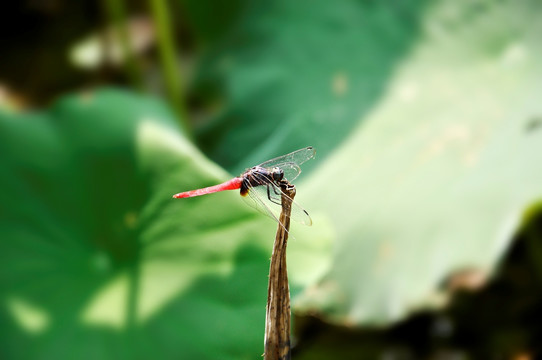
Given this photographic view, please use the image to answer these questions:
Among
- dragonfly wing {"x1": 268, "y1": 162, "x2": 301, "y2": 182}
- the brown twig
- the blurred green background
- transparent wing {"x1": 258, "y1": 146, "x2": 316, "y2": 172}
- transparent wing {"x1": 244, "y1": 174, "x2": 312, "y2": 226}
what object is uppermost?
the blurred green background

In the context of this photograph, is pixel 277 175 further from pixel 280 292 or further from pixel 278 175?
pixel 280 292

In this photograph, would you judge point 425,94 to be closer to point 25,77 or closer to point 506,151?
point 506,151

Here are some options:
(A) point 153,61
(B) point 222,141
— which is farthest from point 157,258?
(A) point 153,61

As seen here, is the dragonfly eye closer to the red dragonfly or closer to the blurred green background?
the red dragonfly

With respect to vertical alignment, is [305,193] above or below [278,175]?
above

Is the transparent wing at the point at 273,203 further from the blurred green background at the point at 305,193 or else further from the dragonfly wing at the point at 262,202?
the blurred green background at the point at 305,193

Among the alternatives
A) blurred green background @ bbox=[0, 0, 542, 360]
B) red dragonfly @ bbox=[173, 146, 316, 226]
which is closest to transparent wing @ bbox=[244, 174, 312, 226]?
red dragonfly @ bbox=[173, 146, 316, 226]

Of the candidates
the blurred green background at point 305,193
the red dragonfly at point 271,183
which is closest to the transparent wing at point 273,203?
the red dragonfly at point 271,183

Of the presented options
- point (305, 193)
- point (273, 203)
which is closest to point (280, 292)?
point (273, 203)
